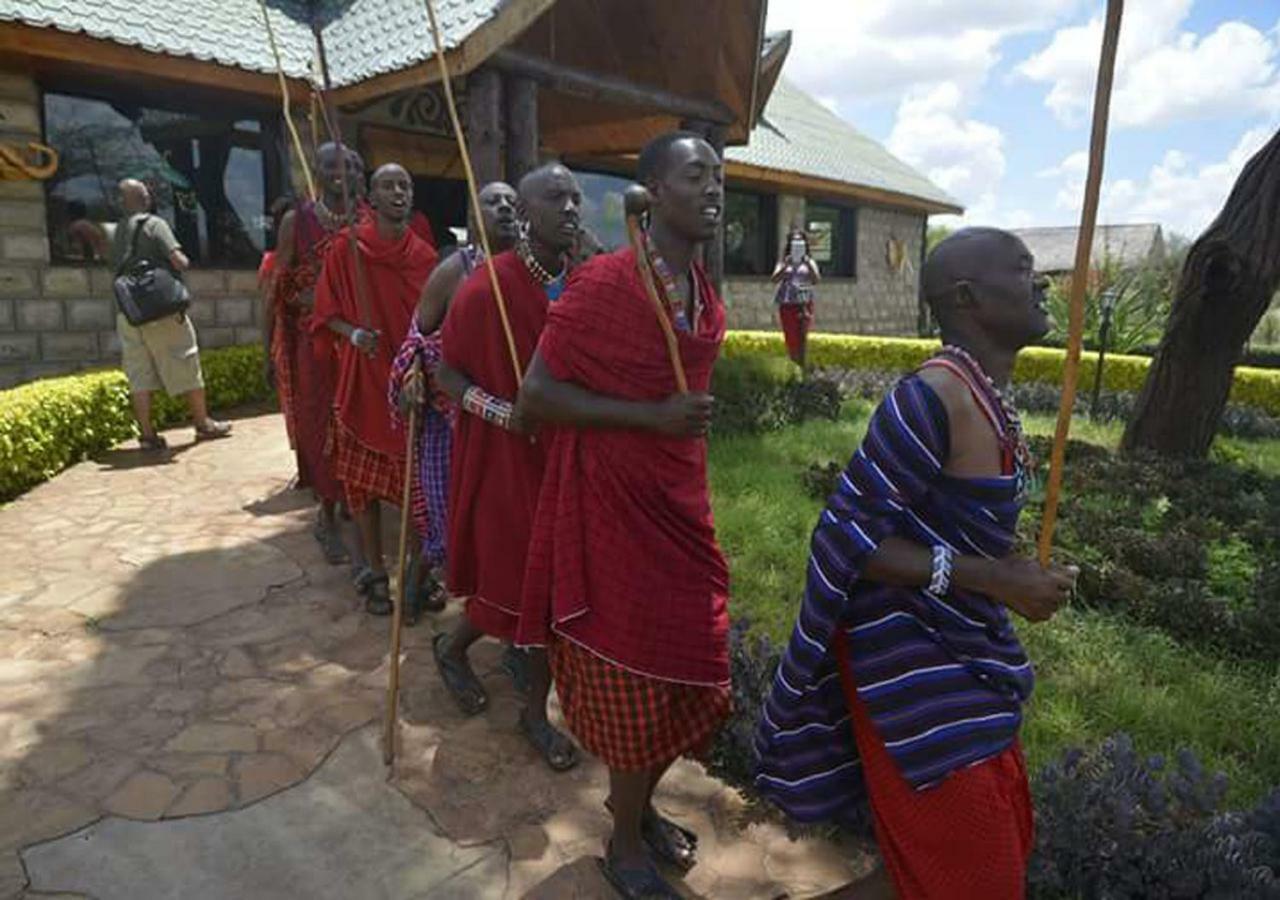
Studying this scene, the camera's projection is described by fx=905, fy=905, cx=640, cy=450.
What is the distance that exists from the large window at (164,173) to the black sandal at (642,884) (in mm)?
8301

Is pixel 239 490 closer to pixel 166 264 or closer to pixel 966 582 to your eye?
pixel 166 264

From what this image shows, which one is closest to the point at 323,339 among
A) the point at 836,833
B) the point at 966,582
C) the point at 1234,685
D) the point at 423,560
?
the point at 423,560

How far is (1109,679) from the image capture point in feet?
11.9

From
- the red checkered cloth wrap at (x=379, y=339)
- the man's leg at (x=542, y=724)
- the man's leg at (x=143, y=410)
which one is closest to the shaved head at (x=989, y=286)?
the man's leg at (x=542, y=724)

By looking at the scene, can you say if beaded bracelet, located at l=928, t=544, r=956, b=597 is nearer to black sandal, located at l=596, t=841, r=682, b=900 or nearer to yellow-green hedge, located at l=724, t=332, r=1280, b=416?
black sandal, located at l=596, t=841, r=682, b=900

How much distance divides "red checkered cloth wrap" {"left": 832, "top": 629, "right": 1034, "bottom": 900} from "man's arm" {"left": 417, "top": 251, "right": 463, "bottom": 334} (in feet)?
7.63

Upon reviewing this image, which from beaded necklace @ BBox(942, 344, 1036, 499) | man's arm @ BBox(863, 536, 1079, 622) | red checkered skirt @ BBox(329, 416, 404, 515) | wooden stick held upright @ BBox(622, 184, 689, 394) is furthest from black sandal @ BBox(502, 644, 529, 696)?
beaded necklace @ BBox(942, 344, 1036, 499)

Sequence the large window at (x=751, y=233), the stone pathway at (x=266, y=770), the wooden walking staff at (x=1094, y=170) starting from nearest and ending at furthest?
the wooden walking staff at (x=1094, y=170) < the stone pathway at (x=266, y=770) < the large window at (x=751, y=233)

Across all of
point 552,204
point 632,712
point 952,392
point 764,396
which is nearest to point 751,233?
point 764,396

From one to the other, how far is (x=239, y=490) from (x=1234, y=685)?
5824 mm

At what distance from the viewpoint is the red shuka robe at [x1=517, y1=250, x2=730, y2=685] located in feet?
7.26

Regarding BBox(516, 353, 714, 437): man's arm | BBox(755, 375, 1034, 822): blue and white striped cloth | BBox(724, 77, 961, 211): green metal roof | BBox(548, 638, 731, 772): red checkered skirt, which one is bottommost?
BBox(548, 638, 731, 772): red checkered skirt

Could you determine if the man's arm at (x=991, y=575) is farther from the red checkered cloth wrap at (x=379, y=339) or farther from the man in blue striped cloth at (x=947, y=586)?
the red checkered cloth wrap at (x=379, y=339)

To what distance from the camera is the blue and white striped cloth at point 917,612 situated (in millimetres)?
1717
